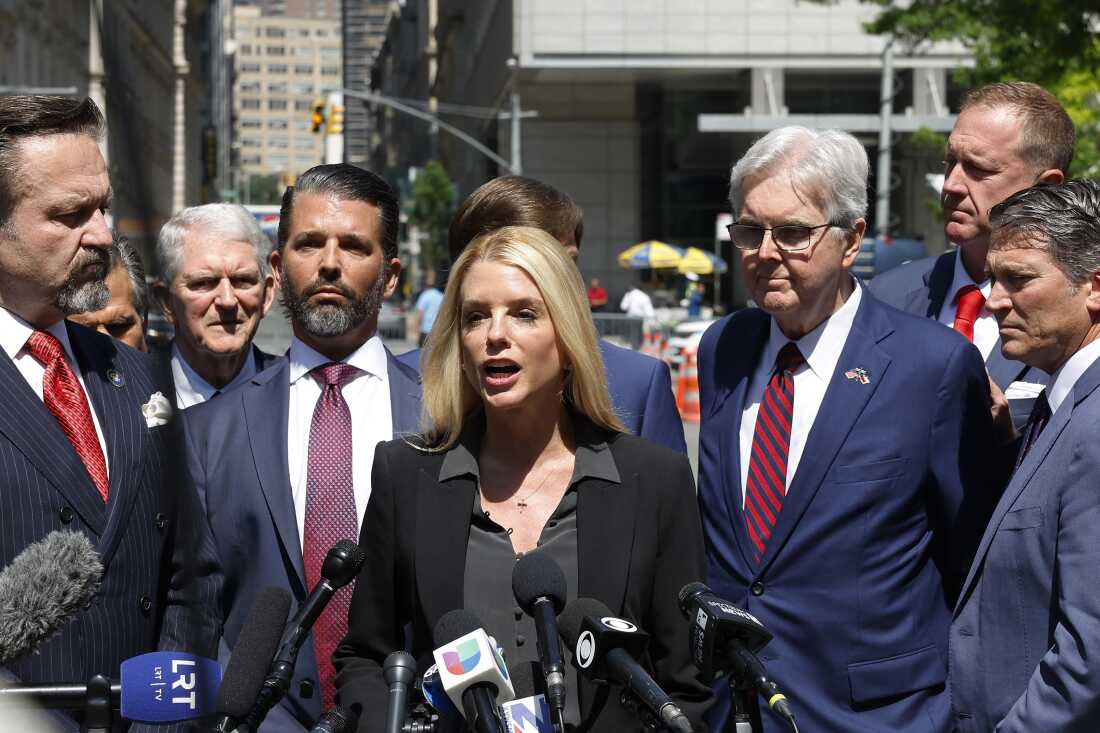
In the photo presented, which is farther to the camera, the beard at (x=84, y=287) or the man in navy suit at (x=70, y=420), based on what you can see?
the beard at (x=84, y=287)

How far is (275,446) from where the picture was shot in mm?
3986

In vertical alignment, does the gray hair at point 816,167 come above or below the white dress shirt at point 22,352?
above

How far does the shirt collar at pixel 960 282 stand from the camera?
4477mm

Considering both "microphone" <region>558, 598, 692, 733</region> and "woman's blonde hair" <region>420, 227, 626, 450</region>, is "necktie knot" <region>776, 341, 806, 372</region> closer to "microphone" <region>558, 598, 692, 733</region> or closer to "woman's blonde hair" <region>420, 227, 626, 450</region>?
"woman's blonde hair" <region>420, 227, 626, 450</region>

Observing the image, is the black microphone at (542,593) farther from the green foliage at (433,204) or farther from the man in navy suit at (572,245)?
the green foliage at (433,204)

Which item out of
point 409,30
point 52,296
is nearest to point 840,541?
point 52,296

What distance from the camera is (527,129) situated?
53062mm

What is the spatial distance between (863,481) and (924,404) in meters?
0.26

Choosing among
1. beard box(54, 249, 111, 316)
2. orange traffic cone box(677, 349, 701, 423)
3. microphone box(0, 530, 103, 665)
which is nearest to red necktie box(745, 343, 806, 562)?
beard box(54, 249, 111, 316)

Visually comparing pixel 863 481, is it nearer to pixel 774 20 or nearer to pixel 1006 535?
pixel 1006 535

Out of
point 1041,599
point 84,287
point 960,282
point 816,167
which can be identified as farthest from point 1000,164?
point 84,287

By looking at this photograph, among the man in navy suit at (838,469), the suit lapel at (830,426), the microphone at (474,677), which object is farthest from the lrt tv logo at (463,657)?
the suit lapel at (830,426)

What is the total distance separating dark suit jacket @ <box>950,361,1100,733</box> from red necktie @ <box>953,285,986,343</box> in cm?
114

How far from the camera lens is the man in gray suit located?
3074 millimetres
